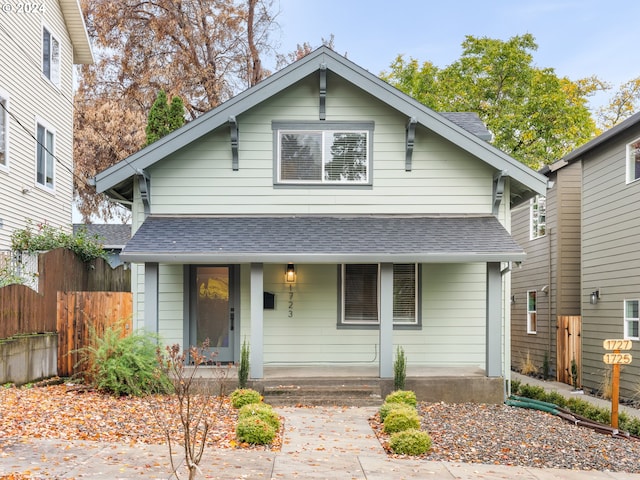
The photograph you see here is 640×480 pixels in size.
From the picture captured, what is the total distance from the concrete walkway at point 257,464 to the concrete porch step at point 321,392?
2566 millimetres

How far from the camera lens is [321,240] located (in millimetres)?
11766

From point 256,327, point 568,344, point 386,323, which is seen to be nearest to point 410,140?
point 386,323

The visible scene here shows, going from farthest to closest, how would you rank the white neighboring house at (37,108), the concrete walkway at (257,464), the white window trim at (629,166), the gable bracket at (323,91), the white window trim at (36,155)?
the white window trim at (36,155)
the white neighboring house at (37,108)
the white window trim at (629,166)
the gable bracket at (323,91)
the concrete walkway at (257,464)

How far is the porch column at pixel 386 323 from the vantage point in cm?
1130

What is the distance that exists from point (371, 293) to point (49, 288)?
6.20 meters

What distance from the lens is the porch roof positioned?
1126 centimetres

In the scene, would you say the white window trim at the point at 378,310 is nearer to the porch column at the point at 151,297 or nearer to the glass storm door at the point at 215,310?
the glass storm door at the point at 215,310

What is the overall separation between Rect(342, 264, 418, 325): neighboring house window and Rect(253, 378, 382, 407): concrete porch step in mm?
1862

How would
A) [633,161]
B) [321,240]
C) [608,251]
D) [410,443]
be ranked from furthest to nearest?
[608,251], [633,161], [321,240], [410,443]

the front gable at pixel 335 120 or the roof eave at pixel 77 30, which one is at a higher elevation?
the roof eave at pixel 77 30

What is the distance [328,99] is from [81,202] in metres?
17.6

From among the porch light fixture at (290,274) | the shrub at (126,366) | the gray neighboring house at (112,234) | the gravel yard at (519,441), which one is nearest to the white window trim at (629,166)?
the gravel yard at (519,441)

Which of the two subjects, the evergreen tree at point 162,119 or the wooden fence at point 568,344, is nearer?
the evergreen tree at point 162,119

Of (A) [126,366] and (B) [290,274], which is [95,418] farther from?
(B) [290,274]
